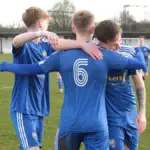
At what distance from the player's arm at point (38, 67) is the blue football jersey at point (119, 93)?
55 cm

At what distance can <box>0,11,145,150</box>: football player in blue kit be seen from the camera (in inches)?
136

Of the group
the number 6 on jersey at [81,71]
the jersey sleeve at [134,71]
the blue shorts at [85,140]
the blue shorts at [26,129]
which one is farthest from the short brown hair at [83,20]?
the blue shorts at [26,129]

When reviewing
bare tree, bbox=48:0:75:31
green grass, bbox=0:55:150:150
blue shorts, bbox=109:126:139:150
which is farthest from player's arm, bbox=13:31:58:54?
bare tree, bbox=48:0:75:31

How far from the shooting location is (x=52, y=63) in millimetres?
3623

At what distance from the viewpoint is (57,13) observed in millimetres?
80562

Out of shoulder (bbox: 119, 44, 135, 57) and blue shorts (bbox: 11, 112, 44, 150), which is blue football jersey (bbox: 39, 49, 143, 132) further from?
blue shorts (bbox: 11, 112, 44, 150)

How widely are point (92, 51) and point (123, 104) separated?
2.45ft

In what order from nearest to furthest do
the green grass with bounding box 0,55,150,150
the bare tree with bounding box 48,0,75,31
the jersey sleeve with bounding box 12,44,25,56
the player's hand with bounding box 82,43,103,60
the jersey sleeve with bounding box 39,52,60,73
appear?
the player's hand with bounding box 82,43,103,60
the jersey sleeve with bounding box 39,52,60,73
the jersey sleeve with bounding box 12,44,25,56
the green grass with bounding box 0,55,150,150
the bare tree with bounding box 48,0,75,31

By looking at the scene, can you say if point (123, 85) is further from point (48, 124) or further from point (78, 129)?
point (48, 124)

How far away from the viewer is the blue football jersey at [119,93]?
382cm

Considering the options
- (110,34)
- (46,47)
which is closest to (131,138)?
(110,34)

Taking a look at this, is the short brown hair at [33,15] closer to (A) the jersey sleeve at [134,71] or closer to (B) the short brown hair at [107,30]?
(B) the short brown hair at [107,30]

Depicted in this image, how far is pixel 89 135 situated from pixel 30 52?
1397mm

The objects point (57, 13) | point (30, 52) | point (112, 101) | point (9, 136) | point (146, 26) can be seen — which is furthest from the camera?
point (57, 13)
